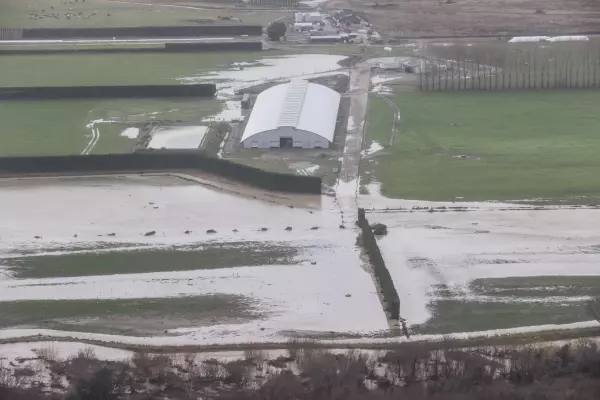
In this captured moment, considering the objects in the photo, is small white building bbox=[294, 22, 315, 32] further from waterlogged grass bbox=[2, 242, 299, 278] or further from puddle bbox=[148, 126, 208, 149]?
waterlogged grass bbox=[2, 242, 299, 278]

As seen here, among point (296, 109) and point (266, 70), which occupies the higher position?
point (266, 70)

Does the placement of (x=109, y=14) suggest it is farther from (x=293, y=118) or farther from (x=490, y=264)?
(x=490, y=264)

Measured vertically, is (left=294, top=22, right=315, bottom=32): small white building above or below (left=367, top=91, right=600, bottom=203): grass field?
above

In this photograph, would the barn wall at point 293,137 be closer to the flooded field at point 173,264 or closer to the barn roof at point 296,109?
the barn roof at point 296,109

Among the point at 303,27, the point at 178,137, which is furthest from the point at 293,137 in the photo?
the point at 303,27

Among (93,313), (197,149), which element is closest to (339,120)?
(197,149)

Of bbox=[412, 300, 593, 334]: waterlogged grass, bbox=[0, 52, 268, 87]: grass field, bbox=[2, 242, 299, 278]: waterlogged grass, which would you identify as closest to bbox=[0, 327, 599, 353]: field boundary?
bbox=[412, 300, 593, 334]: waterlogged grass

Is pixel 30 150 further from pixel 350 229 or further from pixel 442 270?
pixel 442 270
